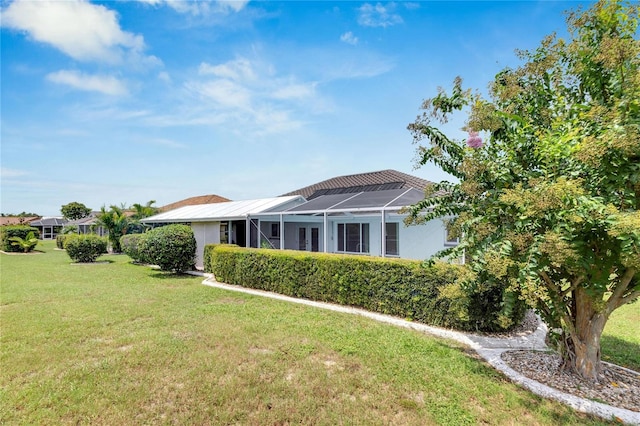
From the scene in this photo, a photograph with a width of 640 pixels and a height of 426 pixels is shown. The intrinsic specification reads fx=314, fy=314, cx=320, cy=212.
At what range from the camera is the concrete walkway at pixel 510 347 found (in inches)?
144

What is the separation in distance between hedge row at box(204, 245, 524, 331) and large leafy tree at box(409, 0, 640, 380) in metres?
0.77

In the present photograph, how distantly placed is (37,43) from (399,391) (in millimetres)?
13968

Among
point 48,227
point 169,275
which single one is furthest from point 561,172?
point 48,227

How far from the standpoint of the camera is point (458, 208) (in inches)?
192

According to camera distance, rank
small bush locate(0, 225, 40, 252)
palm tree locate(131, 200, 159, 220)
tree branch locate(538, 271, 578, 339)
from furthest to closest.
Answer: small bush locate(0, 225, 40, 252)
palm tree locate(131, 200, 159, 220)
tree branch locate(538, 271, 578, 339)

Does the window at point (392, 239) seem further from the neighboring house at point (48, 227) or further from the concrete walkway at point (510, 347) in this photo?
the neighboring house at point (48, 227)

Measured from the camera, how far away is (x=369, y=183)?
937 inches

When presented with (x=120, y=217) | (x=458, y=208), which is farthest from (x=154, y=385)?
(x=120, y=217)

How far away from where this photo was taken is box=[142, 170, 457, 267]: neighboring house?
1359 centimetres

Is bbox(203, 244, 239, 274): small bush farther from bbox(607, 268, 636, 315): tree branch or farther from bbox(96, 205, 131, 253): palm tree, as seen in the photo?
bbox(96, 205, 131, 253): palm tree

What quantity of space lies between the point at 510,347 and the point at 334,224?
501 inches

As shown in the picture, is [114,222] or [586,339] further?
[114,222]

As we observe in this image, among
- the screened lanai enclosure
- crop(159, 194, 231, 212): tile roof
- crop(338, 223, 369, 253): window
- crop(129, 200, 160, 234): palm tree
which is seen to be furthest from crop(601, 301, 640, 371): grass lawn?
crop(159, 194, 231, 212): tile roof

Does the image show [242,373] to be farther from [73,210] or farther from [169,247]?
[73,210]
